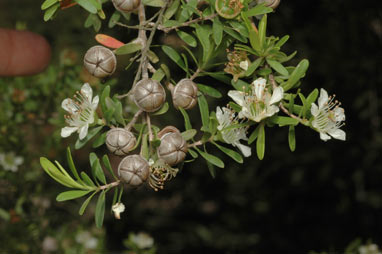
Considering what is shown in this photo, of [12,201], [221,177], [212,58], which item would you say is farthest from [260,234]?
[212,58]

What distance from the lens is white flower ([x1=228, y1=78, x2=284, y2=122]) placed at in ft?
2.99

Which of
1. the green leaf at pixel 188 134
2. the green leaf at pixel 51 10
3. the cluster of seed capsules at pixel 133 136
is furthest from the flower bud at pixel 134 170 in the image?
the green leaf at pixel 51 10

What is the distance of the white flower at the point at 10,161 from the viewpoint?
1.81 m

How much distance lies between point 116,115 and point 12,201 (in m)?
1.14

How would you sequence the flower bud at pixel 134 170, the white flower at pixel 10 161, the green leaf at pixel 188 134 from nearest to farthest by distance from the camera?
the flower bud at pixel 134 170 → the green leaf at pixel 188 134 → the white flower at pixel 10 161

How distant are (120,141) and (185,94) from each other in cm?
14

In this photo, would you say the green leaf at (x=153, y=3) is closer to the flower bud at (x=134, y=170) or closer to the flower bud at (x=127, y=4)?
the flower bud at (x=127, y=4)

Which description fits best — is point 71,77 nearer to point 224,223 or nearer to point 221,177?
point 221,177

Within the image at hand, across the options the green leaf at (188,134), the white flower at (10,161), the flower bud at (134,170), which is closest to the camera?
the flower bud at (134,170)

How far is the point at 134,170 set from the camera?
87 centimetres

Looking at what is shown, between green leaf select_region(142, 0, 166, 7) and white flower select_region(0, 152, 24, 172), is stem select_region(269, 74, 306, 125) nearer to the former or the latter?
green leaf select_region(142, 0, 166, 7)

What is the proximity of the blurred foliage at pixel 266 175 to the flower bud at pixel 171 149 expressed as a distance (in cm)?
63

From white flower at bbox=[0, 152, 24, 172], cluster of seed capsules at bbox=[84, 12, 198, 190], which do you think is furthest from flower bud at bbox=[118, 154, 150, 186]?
white flower at bbox=[0, 152, 24, 172]

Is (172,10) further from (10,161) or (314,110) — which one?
(10,161)
